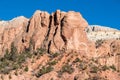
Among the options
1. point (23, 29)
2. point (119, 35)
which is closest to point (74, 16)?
point (23, 29)

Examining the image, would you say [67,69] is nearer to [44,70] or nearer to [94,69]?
[44,70]

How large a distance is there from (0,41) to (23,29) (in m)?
5.03

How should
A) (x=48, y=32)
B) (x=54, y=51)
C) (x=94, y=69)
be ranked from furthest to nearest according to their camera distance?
(x=48, y=32) < (x=54, y=51) < (x=94, y=69)

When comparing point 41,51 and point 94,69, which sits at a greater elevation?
point 41,51

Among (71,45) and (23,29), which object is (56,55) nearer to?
(71,45)

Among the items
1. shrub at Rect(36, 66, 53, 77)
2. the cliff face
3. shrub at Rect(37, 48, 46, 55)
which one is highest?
the cliff face

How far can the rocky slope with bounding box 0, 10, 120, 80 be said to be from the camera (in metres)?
91.6

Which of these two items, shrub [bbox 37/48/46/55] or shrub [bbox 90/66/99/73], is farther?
shrub [bbox 37/48/46/55]

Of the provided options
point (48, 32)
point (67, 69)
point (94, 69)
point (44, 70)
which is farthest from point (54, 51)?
point (94, 69)

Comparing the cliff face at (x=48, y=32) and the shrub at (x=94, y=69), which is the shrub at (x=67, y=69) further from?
the cliff face at (x=48, y=32)

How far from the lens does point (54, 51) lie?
96.7 metres

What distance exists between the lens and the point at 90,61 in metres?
94.6

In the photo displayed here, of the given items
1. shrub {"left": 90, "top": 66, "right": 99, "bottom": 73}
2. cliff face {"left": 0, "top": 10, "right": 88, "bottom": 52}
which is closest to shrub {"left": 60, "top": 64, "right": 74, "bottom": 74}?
shrub {"left": 90, "top": 66, "right": 99, "bottom": 73}

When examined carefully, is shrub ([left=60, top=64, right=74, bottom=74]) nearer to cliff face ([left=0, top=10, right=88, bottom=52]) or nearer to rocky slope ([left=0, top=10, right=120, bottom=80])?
rocky slope ([left=0, top=10, right=120, bottom=80])
